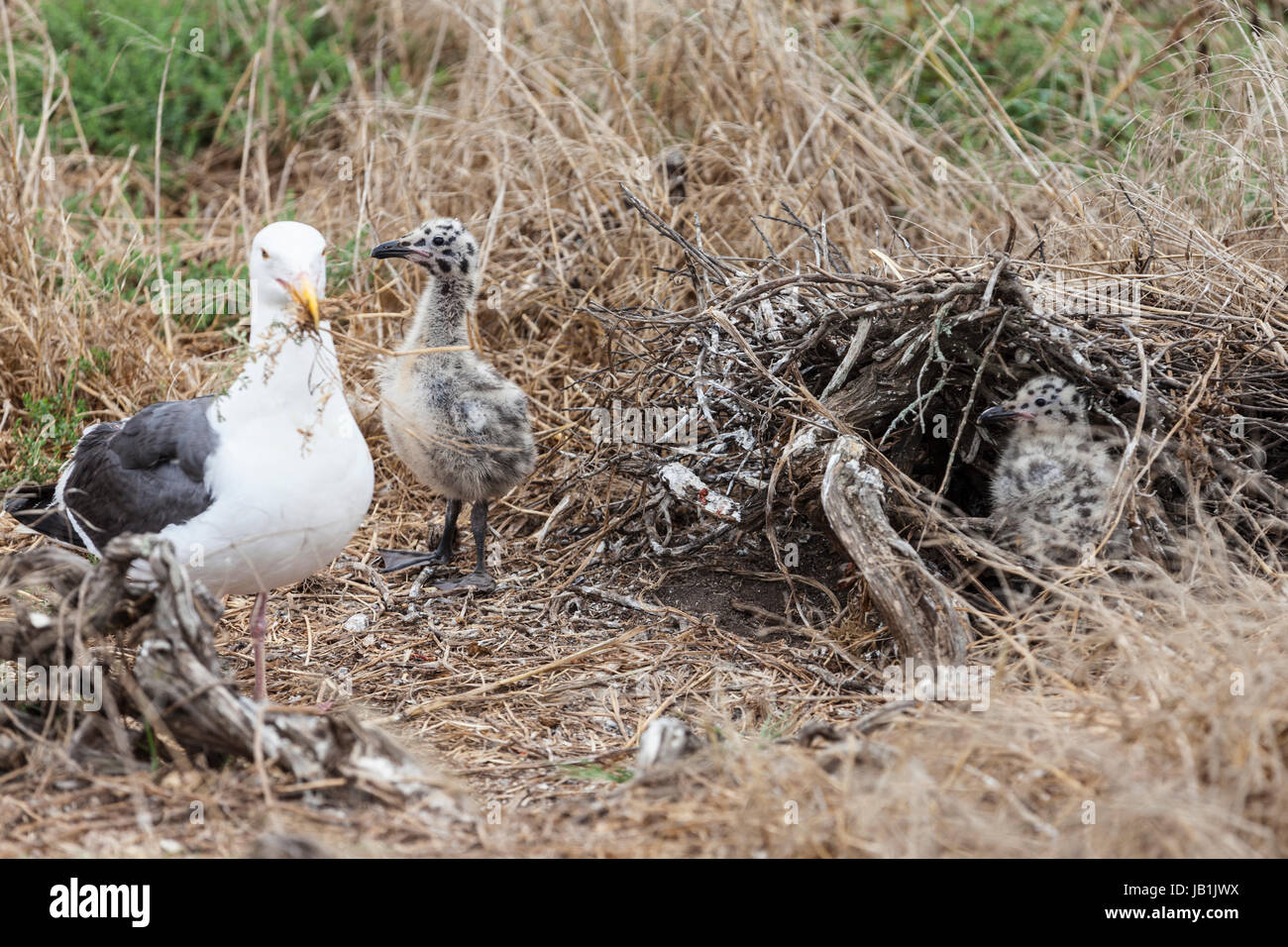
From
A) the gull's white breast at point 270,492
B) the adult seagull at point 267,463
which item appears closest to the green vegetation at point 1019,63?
the adult seagull at point 267,463

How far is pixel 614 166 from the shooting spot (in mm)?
6105

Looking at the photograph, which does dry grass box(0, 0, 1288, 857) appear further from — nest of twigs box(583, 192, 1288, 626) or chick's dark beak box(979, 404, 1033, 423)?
chick's dark beak box(979, 404, 1033, 423)

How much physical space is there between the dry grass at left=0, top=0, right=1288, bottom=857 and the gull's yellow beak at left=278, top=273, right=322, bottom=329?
0.87 m

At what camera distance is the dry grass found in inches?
113

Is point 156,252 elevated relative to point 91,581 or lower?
elevated

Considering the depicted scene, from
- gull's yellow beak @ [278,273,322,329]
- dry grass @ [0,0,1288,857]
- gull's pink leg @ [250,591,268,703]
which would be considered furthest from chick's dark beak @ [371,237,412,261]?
gull's pink leg @ [250,591,268,703]

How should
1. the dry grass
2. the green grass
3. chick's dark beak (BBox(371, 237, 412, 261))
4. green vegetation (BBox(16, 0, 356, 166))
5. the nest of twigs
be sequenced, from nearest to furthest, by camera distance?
1. the dry grass
2. the green grass
3. the nest of twigs
4. chick's dark beak (BBox(371, 237, 412, 261))
5. green vegetation (BBox(16, 0, 356, 166))

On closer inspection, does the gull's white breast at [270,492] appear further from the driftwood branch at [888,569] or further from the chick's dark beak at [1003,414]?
the chick's dark beak at [1003,414]

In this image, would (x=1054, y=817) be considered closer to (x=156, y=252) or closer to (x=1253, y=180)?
(x=1253, y=180)

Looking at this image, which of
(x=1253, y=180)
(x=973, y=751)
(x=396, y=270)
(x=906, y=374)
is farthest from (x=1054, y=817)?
(x=396, y=270)

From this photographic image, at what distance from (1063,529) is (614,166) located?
297 cm

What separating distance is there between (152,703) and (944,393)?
2.88m

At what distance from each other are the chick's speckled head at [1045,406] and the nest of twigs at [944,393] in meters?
0.06

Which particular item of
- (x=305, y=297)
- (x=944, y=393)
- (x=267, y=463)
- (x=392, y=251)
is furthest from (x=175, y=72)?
(x=944, y=393)
